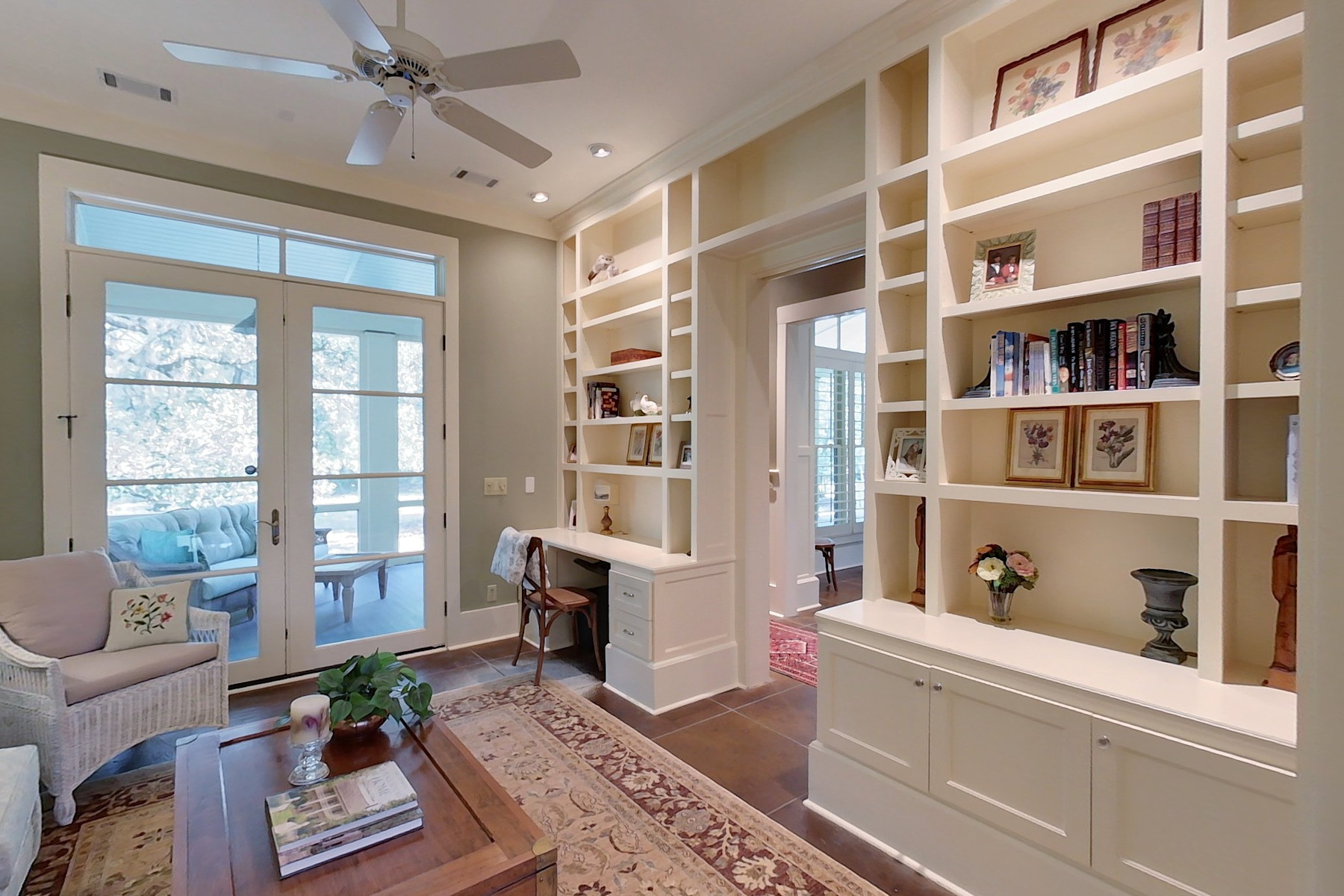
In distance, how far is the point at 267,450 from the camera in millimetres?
3652

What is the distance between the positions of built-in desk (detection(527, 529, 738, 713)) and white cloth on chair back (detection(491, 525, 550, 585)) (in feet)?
1.20

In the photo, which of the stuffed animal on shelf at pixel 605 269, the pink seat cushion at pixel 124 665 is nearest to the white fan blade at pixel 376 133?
the stuffed animal on shelf at pixel 605 269

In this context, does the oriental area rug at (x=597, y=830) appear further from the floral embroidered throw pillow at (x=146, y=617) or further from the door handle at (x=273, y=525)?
the door handle at (x=273, y=525)

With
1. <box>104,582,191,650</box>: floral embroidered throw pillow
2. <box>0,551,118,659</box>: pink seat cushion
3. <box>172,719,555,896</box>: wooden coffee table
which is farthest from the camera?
<box>104,582,191,650</box>: floral embroidered throw pillow

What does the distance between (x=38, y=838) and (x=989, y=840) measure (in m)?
3.00

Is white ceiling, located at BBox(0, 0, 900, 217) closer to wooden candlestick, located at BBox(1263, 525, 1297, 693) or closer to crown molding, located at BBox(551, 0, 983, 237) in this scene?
crown molding, located at BBox(551, 0, 983, 237)

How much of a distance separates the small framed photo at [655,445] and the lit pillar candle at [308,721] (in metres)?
2.43

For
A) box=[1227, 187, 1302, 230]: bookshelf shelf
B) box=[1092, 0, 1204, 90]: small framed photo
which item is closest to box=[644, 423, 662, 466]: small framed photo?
box=[1092, 0, 1204, 90]: small framed photo

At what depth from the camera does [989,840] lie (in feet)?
6.33

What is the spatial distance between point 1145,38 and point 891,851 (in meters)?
2.73

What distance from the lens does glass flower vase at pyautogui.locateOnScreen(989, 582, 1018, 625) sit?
2.24 metres

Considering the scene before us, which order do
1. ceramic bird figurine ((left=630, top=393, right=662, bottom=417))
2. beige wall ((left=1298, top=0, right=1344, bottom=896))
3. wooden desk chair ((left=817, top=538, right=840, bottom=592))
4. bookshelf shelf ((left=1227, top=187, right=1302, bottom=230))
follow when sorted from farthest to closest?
1. wooden desk chair ((left=817, top=538, right=840, bottom=592))
2. ceramic bird figurine ((left=630, top=393, right=662, bottom=417))
3. bookshelf shelf ((left=1227, top=187, right=1302, bottom=230))
4. beige wall ((left=1298, top=0, right=1344, bottom=896))

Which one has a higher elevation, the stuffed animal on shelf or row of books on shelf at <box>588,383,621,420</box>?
the stuffed animal on shelf

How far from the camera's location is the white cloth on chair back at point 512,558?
3779 millimetres
